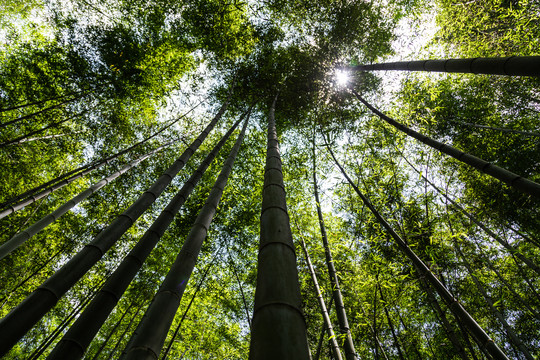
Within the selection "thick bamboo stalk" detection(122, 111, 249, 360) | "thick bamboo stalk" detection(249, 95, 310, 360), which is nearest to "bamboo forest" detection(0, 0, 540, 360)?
"thick bamboo stalk" detection(122, 111, 249, 360)

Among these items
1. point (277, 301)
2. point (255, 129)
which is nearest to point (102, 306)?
point (277, 301)

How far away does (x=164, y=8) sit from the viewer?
5547 millimetres

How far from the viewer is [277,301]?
76 cm

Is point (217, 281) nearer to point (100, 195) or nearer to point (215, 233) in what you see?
point (215, 233)

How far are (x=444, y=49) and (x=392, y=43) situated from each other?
3.89 ft

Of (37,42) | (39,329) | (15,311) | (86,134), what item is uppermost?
(37,42)

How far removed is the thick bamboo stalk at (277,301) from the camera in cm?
64

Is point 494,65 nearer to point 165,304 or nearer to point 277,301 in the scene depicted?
point 277,301

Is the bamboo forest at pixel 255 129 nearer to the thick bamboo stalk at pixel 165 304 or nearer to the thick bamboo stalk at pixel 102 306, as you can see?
the thick bamboo stalk at pixel 102 306

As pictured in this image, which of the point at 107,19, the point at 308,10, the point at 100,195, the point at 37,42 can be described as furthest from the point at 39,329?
the point at 308,10

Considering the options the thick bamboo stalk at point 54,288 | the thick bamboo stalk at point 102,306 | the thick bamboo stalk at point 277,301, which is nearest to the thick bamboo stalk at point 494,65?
the thick bamboo stalk at point 277,301

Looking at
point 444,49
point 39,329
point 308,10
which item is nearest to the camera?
point 444,49

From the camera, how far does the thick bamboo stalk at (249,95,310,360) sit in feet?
2.10

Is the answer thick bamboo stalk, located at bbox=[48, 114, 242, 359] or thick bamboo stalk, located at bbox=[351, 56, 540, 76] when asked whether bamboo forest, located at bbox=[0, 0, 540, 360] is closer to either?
thick bamboo stalk, located at bbox=[351, 56, 540, 76]
